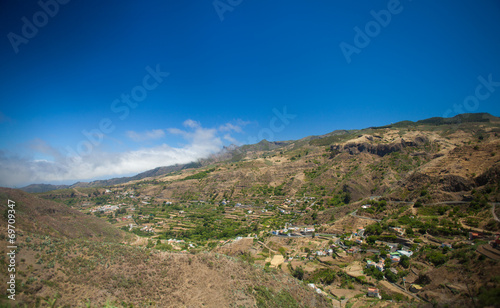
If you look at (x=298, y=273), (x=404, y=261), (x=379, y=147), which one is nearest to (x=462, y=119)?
(x=379, y=147)

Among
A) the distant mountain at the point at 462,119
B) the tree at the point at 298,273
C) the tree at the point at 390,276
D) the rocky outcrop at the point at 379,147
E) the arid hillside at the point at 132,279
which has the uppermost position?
the distant mountain at the point at 462,119

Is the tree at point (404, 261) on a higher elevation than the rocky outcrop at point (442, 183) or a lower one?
lower

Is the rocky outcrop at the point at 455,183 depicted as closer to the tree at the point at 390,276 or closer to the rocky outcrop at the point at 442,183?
the rocky outcrop at the point at 442,183

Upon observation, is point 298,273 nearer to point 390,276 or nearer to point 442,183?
point 390,276

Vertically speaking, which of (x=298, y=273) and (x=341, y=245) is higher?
(x=341, y=245)

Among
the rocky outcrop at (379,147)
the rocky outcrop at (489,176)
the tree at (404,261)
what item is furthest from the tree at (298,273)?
the rocky outcrop at (379,147)

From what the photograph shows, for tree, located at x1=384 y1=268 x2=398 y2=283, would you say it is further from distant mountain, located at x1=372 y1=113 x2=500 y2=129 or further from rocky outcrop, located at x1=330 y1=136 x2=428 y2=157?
distant mountain, located at x1=372 y1=113 x2=500 y2=129

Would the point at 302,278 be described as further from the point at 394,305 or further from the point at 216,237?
the point at 216,237

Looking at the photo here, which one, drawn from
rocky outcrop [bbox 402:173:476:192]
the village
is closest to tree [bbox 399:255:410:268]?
the village
